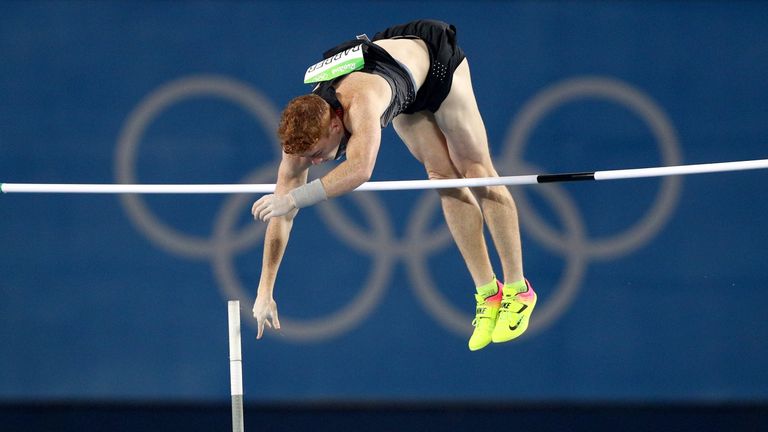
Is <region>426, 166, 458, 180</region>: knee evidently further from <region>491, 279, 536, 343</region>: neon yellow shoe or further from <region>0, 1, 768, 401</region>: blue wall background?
<region>0, 1, 768, 401</region>: blue wall background

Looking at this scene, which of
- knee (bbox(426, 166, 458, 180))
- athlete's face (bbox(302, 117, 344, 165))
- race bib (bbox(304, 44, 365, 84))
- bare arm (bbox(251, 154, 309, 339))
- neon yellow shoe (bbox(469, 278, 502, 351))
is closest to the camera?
athlete's face (bbox(302, 117, 344, 165))

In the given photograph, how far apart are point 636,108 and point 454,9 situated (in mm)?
1363

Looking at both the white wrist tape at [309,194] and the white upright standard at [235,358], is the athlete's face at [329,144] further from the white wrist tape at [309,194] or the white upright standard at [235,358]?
the white upright standard at [235,358]

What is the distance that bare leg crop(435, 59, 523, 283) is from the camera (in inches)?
169

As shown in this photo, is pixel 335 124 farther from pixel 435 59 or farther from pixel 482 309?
pixel 482 309

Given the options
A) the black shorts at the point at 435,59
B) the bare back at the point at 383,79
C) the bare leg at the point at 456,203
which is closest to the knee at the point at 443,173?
the bare leg at the point at 456,203

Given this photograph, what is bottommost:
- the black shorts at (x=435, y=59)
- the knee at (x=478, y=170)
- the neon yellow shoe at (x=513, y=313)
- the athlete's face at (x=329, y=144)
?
the neon yellow shoe at (x=513, y=313)

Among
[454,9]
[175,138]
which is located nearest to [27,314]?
[175,138]

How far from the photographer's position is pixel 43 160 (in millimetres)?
6852

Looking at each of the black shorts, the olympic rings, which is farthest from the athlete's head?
the olympic rings

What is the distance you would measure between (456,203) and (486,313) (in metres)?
0.52

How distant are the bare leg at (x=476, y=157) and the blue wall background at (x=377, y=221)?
214 centimetres

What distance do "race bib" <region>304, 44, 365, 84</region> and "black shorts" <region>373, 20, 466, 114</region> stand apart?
0.40 meters

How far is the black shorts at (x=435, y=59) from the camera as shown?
165 inches
